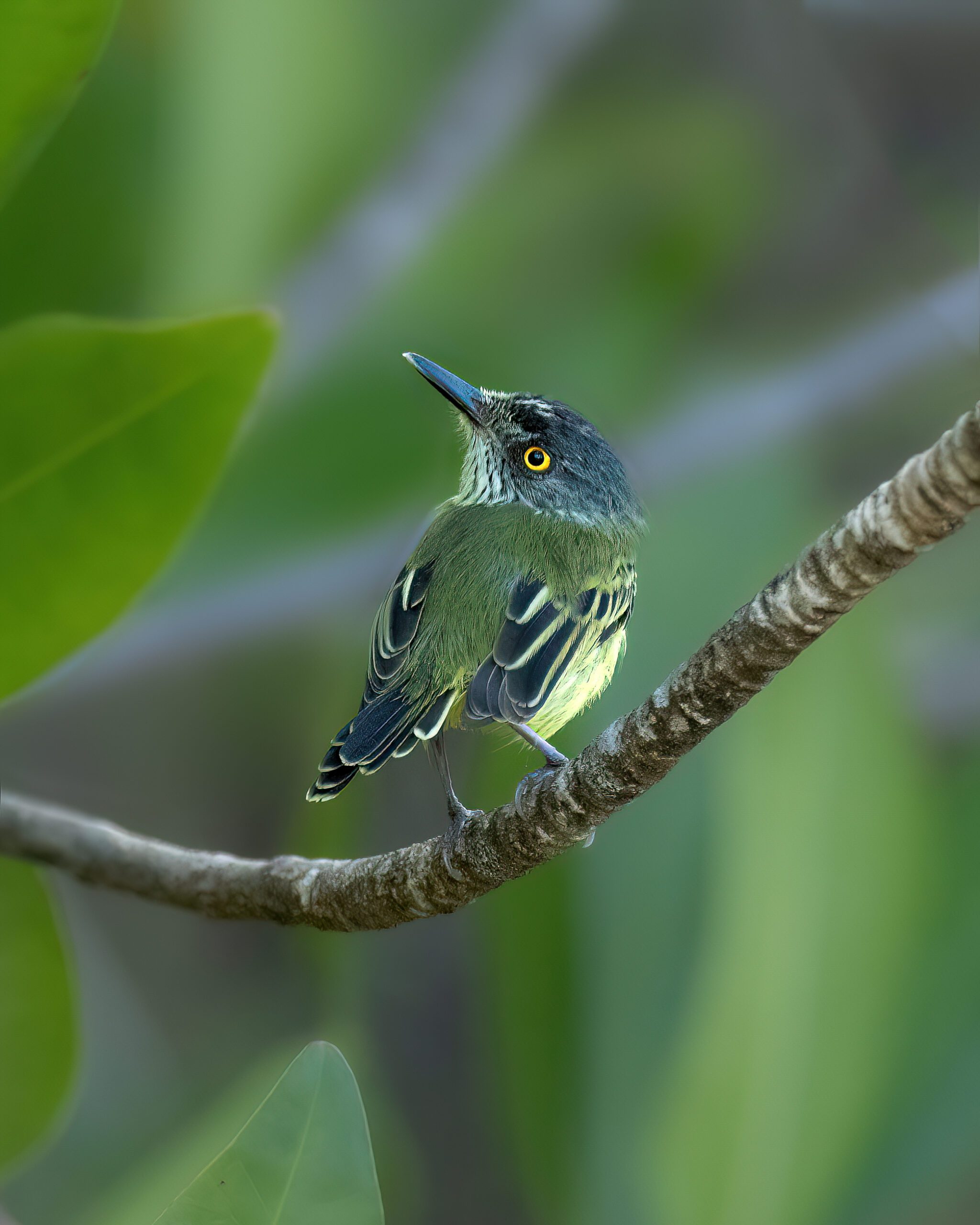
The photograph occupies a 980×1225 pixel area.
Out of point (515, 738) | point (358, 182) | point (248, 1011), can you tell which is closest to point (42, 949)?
point (515, 738)

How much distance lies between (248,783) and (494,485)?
1145 millimetres

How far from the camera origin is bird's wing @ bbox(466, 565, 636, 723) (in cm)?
94

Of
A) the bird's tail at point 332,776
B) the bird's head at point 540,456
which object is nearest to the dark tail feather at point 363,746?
the bird's tail at point 332,776

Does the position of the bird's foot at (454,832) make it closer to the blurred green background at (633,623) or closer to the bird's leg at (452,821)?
the bird's leg at (452,821)

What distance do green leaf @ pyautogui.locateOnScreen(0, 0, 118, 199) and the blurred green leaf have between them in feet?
3.21

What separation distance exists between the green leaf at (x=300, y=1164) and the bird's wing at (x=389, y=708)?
0.72 feet

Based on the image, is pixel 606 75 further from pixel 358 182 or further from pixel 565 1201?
pixel 565 1201

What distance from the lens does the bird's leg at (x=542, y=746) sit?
908 millimetres

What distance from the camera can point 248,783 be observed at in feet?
7.70

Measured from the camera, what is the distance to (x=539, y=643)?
101 cm

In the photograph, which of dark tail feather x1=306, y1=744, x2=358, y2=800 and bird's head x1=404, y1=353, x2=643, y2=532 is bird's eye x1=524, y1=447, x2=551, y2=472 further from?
dark tail feather x1=306, y1=744, x2=358, y2=800

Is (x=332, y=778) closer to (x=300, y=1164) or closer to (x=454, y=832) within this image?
(x=454, y=832)

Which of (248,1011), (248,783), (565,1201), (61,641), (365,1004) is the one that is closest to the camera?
(61,641)

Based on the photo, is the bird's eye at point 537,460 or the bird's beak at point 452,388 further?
the bird's eye at point 537,460
